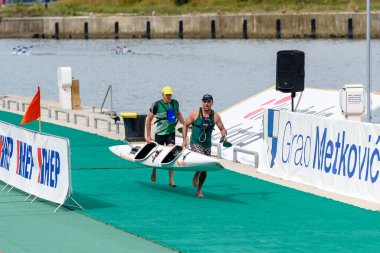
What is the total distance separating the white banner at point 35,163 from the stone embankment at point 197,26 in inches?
3995

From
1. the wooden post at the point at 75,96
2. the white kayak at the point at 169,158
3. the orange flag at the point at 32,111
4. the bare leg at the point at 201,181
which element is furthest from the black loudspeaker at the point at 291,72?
the wooden post at the point at 75,96

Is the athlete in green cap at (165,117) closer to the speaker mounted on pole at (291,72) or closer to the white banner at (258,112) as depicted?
the speaker mounted on pole at (291,72)

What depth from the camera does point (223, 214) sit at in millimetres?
18906

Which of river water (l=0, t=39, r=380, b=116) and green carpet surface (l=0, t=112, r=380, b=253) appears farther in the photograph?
river water (l=0, t=39, r=380, b=116)

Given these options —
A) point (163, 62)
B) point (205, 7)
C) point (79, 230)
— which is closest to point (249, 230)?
point (79, 230)

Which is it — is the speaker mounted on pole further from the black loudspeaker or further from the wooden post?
the wooden post

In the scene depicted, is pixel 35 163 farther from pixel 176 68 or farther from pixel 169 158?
pixel 176 68

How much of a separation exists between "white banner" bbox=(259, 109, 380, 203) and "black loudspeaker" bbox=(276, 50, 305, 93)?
2.28m

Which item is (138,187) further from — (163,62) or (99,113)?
(163,62)

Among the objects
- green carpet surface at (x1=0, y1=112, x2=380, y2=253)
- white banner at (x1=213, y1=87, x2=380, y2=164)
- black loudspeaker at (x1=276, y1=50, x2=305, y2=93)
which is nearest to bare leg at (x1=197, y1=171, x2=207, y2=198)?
green carpet surface at (x1=0, y1=112, x2=380, y2=253)

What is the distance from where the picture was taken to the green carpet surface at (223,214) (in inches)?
647

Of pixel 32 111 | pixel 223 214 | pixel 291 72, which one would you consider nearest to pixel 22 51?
pixel 291 72

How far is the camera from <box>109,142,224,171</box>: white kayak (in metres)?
19.9

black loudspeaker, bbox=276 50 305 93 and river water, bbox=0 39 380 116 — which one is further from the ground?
black loudspeaker, bbox=276 50 305 93
